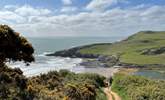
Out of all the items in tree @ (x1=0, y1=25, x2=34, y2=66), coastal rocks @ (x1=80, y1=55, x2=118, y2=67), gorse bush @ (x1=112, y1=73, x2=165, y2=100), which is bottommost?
coastal rocks @ (x1=80, y1=55, x2=118, y2=67)

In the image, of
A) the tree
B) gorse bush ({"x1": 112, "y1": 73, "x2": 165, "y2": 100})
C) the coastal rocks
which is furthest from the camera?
the coastal rocks

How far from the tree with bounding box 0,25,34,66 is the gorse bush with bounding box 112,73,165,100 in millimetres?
26679

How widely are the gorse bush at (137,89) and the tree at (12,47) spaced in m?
26.7

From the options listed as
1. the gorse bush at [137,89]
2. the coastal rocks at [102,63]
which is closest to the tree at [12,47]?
the gorse bush at [137,89]

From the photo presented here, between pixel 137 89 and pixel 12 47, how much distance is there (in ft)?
114

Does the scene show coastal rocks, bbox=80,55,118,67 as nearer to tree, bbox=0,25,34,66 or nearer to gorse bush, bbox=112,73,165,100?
gorse bush, bbox=112,73,165,100

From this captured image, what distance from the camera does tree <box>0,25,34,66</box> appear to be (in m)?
35.8

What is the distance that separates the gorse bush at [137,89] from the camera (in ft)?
195

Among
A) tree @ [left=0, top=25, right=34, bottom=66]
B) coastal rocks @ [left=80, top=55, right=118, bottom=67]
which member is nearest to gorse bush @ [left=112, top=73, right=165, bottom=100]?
tree @ [left=0, top=25, right=34, bottom=66]

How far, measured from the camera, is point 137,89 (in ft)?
216

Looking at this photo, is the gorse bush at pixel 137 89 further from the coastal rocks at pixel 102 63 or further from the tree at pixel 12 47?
the coastal rocks at pixel 102 63

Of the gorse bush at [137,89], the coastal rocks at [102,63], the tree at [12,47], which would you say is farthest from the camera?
the coastal rocks at [102,63]

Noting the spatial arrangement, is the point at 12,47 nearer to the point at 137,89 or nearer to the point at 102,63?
the point at 137,89

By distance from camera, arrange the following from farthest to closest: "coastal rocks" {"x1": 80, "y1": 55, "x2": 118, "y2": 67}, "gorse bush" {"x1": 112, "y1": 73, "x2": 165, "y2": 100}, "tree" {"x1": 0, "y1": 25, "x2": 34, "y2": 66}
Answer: "coastal rocks" {"x1": 80, "y1": 55, "x2": 118, "y2": 67}, "gorse bush" {"x1": 112, "y1": 73, "x2": 165, "y2": 100}, "tree" {"x1": 0, "y1": 25, "x2": 34, "y2": 66}
